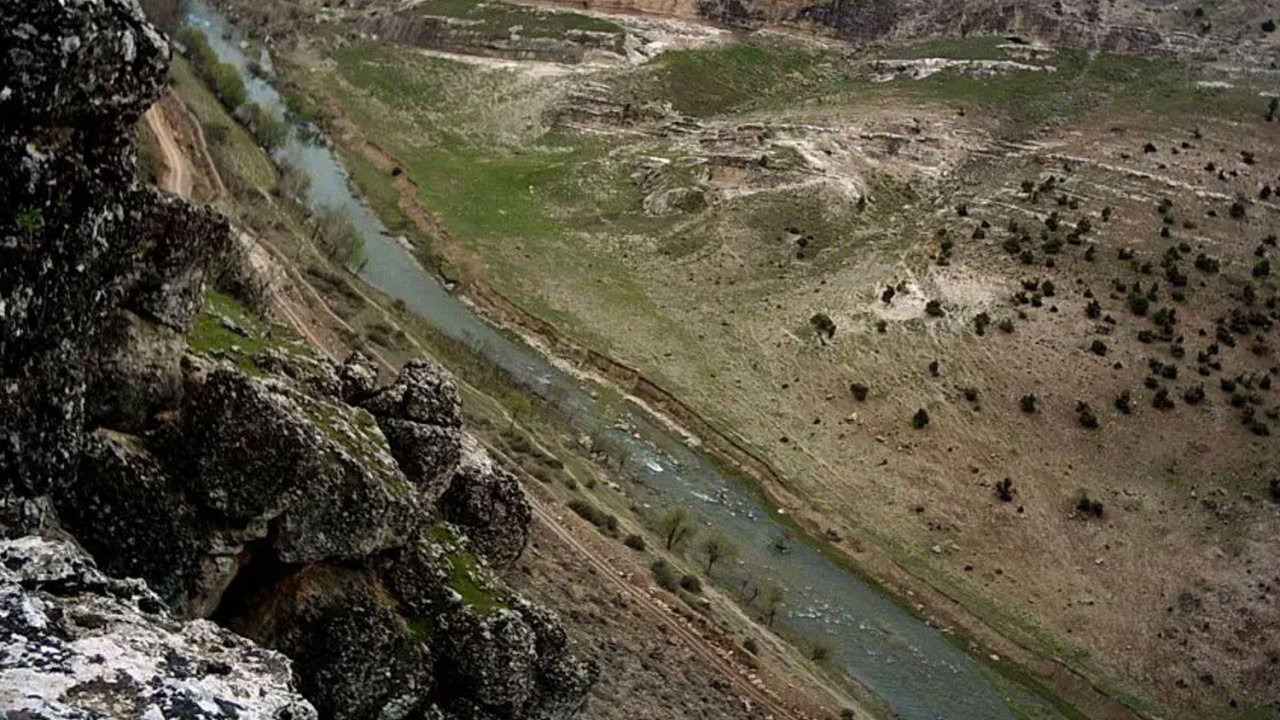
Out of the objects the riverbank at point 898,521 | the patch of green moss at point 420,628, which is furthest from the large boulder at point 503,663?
the riverbank at point 898,521

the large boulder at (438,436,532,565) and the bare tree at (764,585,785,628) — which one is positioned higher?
the large boulder at (438,436,532,565)

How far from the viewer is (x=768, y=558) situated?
46312mm

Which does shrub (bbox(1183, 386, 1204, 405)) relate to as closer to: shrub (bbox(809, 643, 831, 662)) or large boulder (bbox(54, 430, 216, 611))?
shrub (bbox(809, 643, 831, 662))

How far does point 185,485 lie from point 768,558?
31807 mm

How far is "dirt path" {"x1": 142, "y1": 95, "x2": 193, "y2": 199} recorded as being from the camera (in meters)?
48.2

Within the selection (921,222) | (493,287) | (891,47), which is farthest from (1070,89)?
(493,287)

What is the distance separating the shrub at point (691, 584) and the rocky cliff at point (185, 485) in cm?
1162

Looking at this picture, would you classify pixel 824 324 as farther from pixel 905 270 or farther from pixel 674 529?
pixel 674 529

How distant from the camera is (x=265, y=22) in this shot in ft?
323

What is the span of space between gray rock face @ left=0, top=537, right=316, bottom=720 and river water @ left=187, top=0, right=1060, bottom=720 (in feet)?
104

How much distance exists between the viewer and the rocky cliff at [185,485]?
11.4 meters

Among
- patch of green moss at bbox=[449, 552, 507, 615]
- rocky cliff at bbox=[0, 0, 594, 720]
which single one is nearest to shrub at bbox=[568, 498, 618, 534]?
rocky cliff at bbox=[0, 0, 594, 720]

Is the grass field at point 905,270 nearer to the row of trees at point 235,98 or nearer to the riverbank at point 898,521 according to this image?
the riverbank at point 898,521

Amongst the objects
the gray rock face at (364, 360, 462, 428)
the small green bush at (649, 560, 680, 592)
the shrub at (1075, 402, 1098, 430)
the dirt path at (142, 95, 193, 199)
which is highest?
the dirt path at (142, 95, 193, 199)
